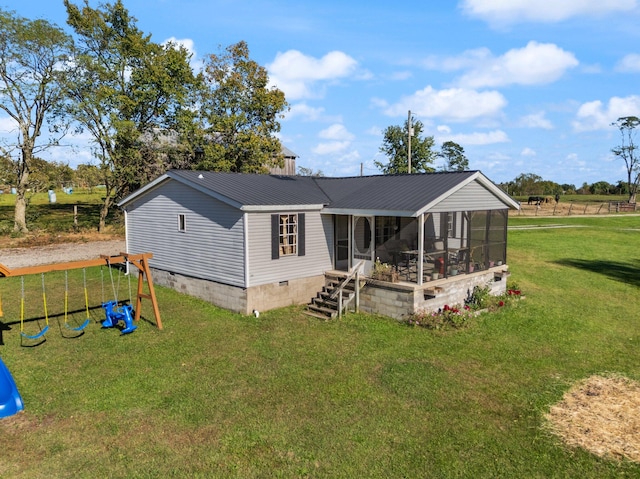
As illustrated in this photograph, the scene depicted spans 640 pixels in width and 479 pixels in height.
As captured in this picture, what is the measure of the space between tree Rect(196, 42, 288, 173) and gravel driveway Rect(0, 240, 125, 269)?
357 inches

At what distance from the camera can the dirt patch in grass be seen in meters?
7.19

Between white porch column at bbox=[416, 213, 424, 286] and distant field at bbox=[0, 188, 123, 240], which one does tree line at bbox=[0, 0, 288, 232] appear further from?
white porch column at bbox=[416, 213, 424, 286]

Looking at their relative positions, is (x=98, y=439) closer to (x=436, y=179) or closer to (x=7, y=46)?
(x=436, y=179)

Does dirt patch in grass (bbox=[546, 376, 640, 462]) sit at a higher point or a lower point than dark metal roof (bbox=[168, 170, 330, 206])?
lower

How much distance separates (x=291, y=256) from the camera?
15.0 meters

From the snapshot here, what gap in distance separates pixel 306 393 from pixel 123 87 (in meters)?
28.7

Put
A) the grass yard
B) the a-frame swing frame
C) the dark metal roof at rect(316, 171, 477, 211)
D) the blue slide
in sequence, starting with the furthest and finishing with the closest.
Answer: the dark metal roof at rect(316, 171, 477, 211) < the a-frame swing frame < the blue slide < the grass yard

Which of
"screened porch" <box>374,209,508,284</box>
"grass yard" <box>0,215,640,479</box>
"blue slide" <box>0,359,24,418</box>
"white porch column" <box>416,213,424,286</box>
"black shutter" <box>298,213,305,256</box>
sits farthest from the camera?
"black shutter" <box>298,213,305,256</box>

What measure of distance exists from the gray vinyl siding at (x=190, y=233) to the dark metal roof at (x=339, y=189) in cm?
56

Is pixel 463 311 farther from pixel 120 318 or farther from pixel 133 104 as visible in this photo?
pixel 133 104

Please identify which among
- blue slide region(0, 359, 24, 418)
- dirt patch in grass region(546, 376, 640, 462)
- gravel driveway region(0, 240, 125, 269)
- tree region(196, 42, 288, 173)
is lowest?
dirt patch in grass region(546, 376, 640, 462)

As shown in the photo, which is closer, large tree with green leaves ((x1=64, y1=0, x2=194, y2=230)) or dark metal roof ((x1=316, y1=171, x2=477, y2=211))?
dark metal roof ((x1=316, y1=171, x2=477, y2=211))

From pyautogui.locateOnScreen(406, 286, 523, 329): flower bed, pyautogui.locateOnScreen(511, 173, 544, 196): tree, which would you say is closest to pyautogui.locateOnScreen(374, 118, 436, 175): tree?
pyautogui.locateOnScreen(406, 286, 523, 329): flower bed

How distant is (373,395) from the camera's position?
888 cm
